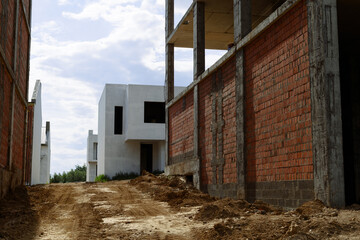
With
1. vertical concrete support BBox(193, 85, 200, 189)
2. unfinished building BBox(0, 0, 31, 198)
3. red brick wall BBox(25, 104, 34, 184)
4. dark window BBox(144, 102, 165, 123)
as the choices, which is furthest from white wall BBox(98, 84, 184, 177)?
vertical concrete support BBox(193, 85, 200, 189)

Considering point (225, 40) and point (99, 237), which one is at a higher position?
point (225, 40)

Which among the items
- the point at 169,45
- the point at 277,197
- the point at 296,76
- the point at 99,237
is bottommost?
the point at 99,237

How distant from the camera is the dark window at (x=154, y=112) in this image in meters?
32.4

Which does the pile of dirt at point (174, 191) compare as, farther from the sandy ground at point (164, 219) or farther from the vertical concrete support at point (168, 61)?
the vertical concrete support at point (168, 61)

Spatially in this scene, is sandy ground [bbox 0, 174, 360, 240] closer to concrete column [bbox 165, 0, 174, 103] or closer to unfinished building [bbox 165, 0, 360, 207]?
unfinished building [bbox 165, 0, 360, 207]

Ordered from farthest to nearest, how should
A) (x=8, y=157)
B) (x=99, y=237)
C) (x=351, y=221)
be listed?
1. (x=8, y=157)
2. (x=99, y=237)
3. (x=351, y=221)

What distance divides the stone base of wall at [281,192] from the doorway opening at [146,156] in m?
21.1

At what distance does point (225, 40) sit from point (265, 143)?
31.9 ft

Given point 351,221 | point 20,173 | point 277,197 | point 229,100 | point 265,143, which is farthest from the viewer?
point 20,173

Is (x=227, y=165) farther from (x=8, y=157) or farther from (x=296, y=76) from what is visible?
(x=8, y=157)

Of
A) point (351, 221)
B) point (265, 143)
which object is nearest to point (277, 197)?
point (265, 143)

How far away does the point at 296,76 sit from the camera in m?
7.71

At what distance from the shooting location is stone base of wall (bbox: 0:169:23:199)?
1021 cm

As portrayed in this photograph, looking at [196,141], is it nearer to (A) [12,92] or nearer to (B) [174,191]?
(B) [174,191]
